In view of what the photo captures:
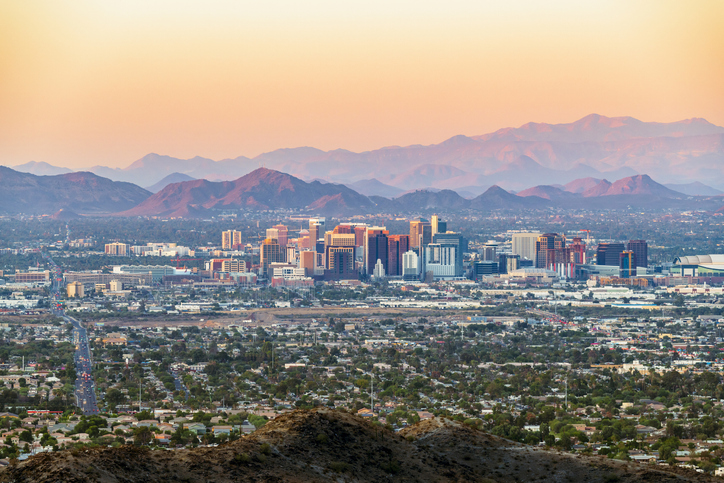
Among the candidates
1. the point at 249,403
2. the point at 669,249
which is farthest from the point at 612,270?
the point at 249,403

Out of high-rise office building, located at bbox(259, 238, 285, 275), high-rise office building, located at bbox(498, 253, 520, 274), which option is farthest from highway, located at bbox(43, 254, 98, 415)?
high-rise office building, located at bbox(498, 253, 520, 274)

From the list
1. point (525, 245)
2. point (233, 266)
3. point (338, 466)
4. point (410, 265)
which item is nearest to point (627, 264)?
point (525, 245)

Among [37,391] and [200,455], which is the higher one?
[200,455]

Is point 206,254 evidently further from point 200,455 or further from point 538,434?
point 200,455

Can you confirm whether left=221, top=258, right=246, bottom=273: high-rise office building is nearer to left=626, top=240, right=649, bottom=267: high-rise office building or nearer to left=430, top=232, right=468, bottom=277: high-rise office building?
left=430, top=232, right=468, bottom=277: high-rise office building

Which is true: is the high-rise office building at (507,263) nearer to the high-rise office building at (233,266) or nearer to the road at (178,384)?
the high-rise office building at (233,266)

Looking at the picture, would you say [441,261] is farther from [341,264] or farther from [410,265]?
[341,264]

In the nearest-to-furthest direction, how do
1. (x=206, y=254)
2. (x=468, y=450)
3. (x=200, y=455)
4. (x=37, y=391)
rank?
(x=200, y=455)
(x=468, y=450)
(x=37, y=391)
(x=206, y=254)

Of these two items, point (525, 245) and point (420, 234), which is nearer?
point (525, 245)
